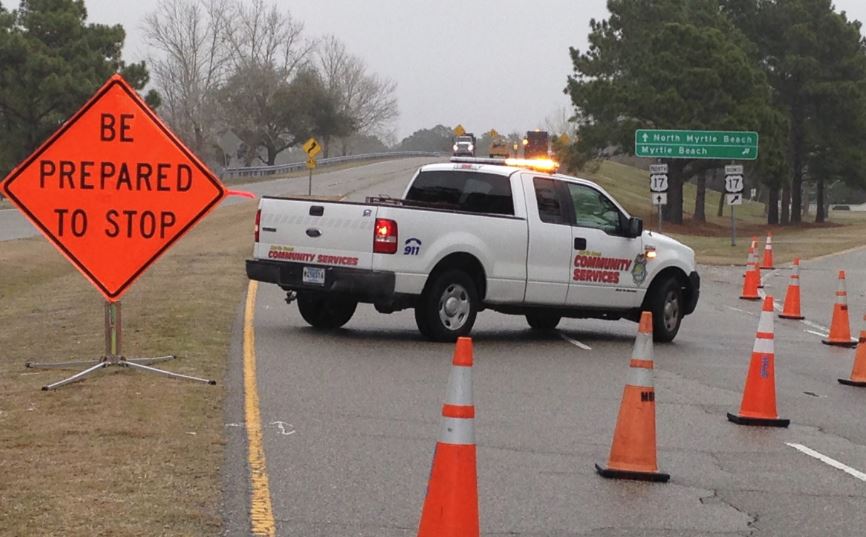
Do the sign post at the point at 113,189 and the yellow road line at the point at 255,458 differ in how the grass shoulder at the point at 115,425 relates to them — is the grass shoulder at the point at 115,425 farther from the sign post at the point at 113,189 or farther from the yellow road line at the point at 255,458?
the sign post at the point at 113,189

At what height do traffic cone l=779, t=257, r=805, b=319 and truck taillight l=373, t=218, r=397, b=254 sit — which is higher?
truck taillight l=373, t=218, r=397, b=254

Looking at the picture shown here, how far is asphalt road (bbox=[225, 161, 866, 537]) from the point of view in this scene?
726 cm

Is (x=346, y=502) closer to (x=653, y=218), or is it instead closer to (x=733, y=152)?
(x=733, y=152)

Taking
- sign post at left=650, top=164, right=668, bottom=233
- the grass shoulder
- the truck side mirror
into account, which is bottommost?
the grass shoulder

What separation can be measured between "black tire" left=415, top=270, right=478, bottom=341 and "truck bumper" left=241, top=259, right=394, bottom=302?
1.80ft

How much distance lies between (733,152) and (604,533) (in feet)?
142

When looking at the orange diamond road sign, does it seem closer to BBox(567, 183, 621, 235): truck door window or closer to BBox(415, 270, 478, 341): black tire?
BBox(415, 270, 478, 341): black tire

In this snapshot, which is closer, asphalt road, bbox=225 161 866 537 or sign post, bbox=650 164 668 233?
asphalt road, bbox=225 161 866 537

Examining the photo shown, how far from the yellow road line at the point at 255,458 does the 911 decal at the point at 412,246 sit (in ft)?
6.34

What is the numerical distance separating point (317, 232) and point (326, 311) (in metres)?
1.62

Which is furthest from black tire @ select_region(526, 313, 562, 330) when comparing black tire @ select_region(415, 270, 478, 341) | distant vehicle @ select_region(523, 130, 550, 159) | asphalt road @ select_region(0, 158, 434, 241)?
distant vehicle @ select_region(523, 130, 550, 159)

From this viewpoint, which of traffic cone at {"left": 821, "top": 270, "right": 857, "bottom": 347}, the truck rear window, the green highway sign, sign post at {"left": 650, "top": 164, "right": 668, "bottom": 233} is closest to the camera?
the truck rear window

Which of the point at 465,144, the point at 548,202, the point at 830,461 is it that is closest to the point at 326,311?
the point at 548,202

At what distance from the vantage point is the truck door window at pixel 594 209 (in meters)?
16.1
